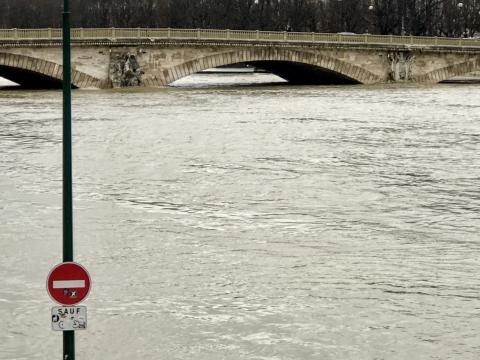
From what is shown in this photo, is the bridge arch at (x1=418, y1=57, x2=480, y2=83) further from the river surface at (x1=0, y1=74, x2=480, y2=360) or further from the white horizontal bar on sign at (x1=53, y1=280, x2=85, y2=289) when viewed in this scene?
the white horizontal bar on sign at (x1=53, y1=280, x2=85, y2=289)

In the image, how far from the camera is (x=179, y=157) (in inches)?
1048

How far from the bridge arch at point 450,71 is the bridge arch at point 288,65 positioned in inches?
151

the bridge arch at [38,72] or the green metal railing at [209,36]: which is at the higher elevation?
the green metal railing at [209,36]

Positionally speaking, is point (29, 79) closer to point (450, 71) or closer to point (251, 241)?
point (450, 71)

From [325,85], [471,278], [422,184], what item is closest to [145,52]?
[325,85]

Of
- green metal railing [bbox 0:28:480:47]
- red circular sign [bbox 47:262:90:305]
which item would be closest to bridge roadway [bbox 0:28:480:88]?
green metal railing [bbox 0:28:480:47]

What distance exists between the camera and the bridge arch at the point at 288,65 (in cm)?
5641

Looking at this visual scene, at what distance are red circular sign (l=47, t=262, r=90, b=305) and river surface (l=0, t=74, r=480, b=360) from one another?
277 centimetres

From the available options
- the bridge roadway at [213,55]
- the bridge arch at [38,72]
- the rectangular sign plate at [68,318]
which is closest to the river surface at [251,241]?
the rectangular sign plate at [68,318]

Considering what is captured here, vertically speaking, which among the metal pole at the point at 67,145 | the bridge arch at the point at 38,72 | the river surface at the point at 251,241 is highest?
the metal pole at the point at 67,145

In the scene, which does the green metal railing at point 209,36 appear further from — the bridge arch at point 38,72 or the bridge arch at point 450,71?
the bridge arch at point 450,71

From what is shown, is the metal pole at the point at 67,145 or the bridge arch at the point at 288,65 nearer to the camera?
the metal pole at the point at 67,145

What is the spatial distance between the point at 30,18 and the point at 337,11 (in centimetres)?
3669

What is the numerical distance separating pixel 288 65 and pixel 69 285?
55032 millimetres
